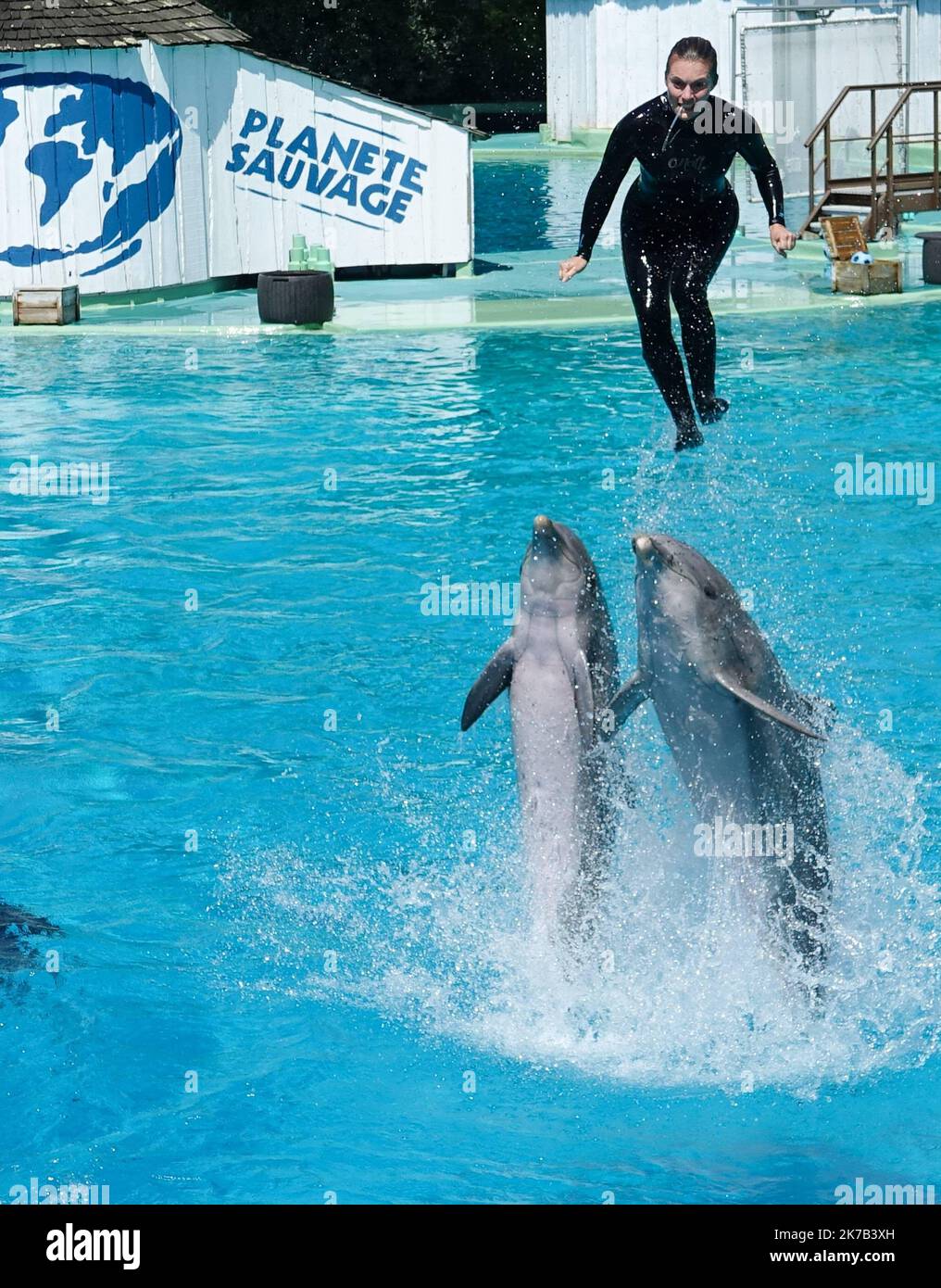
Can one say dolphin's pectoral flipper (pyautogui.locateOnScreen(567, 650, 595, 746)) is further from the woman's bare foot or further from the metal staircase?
the metal staircase

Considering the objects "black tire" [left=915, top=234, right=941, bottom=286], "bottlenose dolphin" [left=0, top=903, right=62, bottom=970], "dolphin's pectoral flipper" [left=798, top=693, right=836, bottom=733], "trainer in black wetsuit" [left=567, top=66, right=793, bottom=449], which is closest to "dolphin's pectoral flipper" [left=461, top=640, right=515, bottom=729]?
"dolphin's pectoral flipper" [left=798, top=693, right=836, bottom=733]

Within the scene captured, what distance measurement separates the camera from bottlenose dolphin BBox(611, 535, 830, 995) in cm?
479

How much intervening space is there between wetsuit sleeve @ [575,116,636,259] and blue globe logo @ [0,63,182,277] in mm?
12363

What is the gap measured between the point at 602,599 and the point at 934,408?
1009 centimetres

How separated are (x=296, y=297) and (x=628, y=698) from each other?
45.8ft

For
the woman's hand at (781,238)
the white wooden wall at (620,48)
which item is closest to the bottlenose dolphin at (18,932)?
the woman's hand at (781,238)

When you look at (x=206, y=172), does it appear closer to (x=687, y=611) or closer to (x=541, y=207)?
(x=541, y=207)

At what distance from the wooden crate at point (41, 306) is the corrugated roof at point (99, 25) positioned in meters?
2.63

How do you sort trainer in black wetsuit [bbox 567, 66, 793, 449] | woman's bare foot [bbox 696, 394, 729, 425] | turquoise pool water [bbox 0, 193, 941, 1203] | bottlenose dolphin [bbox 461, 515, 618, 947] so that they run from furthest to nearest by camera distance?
1. woman's bare foot [bbox 696, 394, 729, 425]
2. trainer in black wetsuit [bbox 567, 66, 793, 449]
3. turquoise pool water [bbox 0, 193, 941, 1203]
4. bottlenose dolphin [bbox 461, 515, 618, 947]

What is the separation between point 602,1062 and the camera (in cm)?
565

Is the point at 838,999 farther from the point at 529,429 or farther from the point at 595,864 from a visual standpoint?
the point at 529,429
